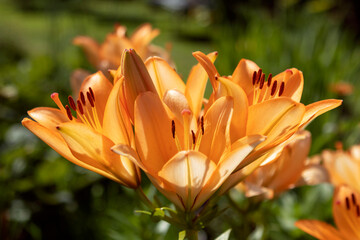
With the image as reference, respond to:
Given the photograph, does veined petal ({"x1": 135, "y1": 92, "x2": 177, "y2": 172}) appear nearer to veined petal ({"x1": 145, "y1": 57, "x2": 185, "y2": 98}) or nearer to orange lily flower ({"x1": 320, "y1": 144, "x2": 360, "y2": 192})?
veined petal ({"x1": 145, "y1": 57, "x2": 185, "y2": 98})

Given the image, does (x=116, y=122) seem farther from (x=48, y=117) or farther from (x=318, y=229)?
(x=318, y=229)

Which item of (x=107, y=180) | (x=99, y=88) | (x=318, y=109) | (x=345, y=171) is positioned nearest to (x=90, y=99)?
(x=99, y=88)

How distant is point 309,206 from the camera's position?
3.21 ft

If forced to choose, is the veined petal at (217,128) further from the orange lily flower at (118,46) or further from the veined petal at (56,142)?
the orange lily flower at (118,46)

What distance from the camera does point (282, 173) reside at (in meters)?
0.56

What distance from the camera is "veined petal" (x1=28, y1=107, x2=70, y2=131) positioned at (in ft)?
1.43

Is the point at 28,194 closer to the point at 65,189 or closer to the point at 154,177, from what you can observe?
the point at 65,189

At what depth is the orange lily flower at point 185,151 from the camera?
382 mm

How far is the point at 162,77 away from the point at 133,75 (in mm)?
77

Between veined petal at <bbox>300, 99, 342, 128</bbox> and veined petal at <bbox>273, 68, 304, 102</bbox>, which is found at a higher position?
veined petal at <bbox>273, 68, 304, 102</bbox>

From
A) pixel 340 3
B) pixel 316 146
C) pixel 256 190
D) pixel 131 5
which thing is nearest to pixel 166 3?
pixel 131 5

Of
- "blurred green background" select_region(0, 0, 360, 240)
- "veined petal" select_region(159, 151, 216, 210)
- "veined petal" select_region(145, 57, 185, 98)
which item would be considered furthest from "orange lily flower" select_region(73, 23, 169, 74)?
"veined petal" select_region(159, 151, 216, 210)

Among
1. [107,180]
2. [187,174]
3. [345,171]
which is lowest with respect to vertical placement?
[107,180]

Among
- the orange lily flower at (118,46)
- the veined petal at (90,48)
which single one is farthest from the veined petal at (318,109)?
the veined petal at (90,48)
